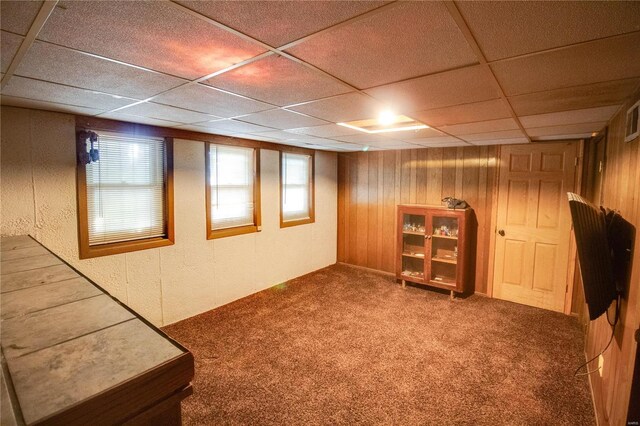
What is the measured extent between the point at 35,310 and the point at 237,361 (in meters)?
2.17

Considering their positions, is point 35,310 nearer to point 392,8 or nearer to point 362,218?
point 392,8

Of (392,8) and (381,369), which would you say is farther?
(381,369)

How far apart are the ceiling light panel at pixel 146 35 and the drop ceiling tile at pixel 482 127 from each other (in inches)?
87.6

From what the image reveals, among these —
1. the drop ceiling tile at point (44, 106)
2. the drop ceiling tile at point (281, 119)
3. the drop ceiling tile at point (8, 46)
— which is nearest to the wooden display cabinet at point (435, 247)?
the drop ceiling tile at point (281, 119)

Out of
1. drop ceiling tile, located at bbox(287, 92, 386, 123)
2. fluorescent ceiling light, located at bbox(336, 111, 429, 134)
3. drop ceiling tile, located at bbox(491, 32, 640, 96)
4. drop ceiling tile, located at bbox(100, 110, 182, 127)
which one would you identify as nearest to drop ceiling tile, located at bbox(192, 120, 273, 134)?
drop ceiling tile, located at bbox(100, 110, 182, 127)

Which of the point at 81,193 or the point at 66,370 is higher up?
the point at 81,193

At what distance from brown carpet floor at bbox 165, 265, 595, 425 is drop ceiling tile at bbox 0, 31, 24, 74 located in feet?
7.48

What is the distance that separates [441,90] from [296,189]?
353cm

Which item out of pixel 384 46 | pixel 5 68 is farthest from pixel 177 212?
pixel 384 46

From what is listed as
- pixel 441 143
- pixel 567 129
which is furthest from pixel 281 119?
pixel 567 129

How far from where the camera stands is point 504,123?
2.79 metres

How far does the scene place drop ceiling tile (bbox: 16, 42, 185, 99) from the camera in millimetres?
1432

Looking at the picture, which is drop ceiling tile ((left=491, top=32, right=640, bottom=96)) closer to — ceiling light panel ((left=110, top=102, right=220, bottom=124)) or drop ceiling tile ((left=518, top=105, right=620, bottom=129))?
drop ceiling tile ((left=518, top=105, right=620, bottom=129))

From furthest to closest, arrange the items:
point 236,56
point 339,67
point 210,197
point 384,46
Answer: point 210,197
point 339,67
point 236,56
point 384,46
